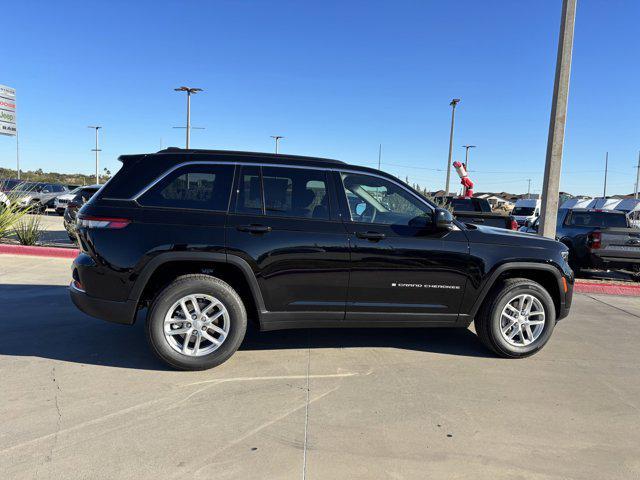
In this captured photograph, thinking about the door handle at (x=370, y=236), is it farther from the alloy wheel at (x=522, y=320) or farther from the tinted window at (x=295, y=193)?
the alloy wheel at (x=522, y=320)

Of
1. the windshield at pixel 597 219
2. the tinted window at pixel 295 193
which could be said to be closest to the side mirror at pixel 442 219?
the tinted window at pixel 295 193

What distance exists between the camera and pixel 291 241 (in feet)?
13.5

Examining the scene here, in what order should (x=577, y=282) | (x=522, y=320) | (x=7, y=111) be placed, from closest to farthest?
(x=522, y=320)
(x=577, y=282)
(x=7, y=111)

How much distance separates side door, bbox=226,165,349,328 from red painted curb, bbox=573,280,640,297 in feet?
21.6

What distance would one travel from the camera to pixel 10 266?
875 centimetres

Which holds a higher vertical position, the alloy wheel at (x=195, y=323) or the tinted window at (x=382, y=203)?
the tinted window at (x=382, y=203)

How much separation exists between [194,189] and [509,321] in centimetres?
325

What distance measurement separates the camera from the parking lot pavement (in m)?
2.83

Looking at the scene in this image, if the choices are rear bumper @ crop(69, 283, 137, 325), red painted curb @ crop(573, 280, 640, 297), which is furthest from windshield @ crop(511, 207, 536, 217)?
rear bumper @ crop(69, 283, 137, 325)

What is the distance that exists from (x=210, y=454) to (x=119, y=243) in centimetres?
193

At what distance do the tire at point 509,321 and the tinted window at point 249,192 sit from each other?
2385 mm

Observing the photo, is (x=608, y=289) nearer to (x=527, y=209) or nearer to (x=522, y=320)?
(x=522, y=320)

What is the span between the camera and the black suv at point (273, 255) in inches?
157

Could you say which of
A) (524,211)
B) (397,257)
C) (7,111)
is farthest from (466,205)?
(524,211)
